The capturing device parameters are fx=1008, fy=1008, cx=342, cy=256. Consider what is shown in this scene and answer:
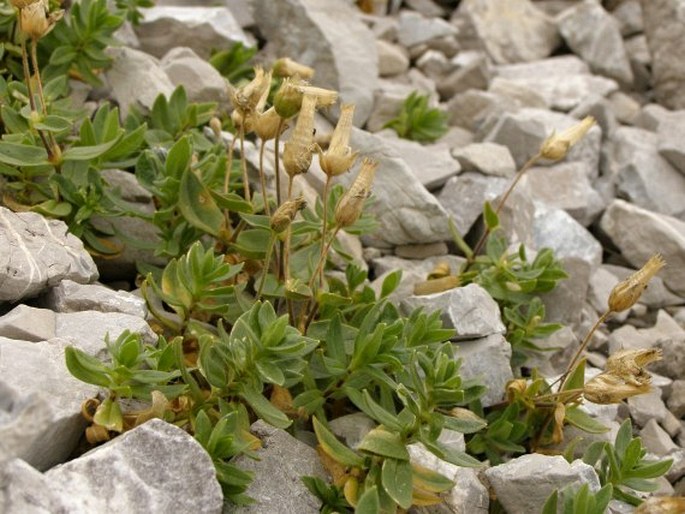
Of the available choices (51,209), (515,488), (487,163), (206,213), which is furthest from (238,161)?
(515,488)

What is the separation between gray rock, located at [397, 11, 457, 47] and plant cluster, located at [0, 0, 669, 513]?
2597 millimetres

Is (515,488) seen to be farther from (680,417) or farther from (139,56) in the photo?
(139,56)

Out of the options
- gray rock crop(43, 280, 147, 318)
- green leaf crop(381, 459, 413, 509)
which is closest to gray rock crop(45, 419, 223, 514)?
green leaf crop(381, 459, 413, 509)

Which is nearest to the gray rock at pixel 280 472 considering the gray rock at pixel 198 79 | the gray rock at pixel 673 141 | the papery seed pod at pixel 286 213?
the papery seed pod at pixel 286 213

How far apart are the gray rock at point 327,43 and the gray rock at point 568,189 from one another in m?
1.02

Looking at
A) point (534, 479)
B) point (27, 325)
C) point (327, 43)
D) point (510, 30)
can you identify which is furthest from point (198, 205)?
point (510, 30)

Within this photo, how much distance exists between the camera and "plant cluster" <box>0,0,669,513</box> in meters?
3.16

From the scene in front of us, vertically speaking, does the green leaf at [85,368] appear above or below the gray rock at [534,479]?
above

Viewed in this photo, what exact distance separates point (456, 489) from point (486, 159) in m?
2.30

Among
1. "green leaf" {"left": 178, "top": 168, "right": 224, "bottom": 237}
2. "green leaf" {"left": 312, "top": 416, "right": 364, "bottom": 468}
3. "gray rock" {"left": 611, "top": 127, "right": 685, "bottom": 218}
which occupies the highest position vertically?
"green leaf" {"left": 178, "top": 168, "right": 224, "bottom": 237}

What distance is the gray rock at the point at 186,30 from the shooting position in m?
5.39

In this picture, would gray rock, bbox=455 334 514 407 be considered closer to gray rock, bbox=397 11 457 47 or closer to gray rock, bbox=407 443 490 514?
gray rock, bbox=407 443 490 514

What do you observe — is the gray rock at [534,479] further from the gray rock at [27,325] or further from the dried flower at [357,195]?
the gray rock at [27,325]

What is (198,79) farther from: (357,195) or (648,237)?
(648,237)
